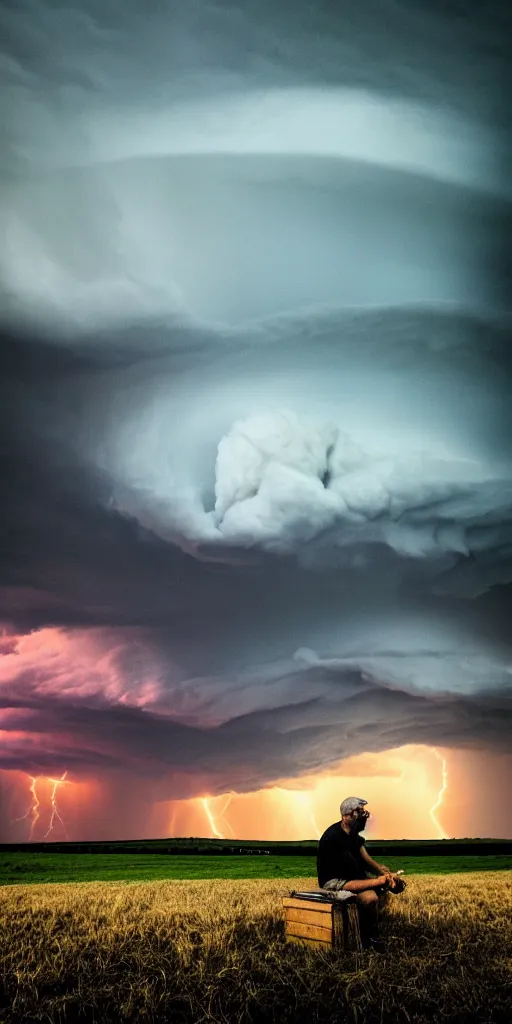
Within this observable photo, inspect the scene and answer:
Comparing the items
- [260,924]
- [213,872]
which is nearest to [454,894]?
[260,924]

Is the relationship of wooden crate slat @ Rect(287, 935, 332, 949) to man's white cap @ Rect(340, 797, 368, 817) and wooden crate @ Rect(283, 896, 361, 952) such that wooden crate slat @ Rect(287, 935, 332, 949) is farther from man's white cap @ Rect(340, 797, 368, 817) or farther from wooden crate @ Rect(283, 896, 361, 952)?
man's white cap @ Rect(340, 797, 368, 817)

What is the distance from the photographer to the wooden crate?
1004 cm

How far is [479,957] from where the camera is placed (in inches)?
405

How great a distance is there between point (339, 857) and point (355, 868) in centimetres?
30

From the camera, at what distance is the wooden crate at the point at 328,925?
10039mm

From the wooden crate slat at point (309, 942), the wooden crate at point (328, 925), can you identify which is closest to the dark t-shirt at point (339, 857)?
the wooden crate at point (328, 925)

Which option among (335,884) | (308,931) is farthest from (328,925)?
(335,884)

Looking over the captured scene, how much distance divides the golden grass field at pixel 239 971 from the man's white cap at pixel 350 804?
80.1 inches

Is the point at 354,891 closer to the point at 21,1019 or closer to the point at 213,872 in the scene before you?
the point at 21,1019

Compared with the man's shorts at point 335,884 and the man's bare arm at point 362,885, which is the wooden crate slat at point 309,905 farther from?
the man's bare arm at point 362,885

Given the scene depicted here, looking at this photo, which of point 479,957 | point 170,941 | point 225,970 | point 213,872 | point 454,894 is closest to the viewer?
point 225,970


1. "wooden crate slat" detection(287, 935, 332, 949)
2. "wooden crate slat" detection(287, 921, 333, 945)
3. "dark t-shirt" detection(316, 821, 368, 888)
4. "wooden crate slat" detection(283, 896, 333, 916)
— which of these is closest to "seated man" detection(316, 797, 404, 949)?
"dark t-shirt" detection(316, 821, 368, 888)

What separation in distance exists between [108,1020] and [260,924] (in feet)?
17.9

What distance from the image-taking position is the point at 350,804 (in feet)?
37.6
